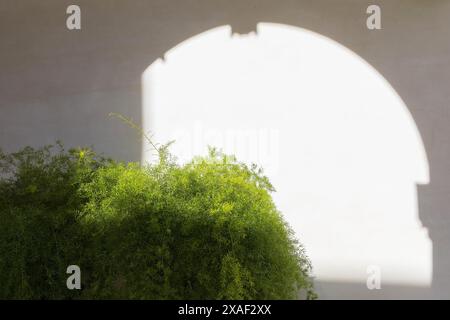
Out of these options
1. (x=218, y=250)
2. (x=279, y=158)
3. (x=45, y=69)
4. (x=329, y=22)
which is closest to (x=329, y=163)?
(x=279, y=158)

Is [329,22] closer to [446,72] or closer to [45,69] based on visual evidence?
[446,72]

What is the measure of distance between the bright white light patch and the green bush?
842 millimetres

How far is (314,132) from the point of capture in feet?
16.5

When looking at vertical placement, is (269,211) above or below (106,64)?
below

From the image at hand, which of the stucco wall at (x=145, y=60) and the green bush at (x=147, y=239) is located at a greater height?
the stucco wall at (x=145, y=60)

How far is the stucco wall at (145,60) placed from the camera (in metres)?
4.87

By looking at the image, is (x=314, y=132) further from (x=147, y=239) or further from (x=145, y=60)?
(x=147, y=239)

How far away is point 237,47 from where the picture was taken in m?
5.15

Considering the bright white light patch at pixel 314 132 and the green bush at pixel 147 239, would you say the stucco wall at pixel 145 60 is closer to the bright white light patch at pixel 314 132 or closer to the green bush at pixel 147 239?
the bright white light patch at pixel 314 132

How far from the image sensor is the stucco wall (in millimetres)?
4871

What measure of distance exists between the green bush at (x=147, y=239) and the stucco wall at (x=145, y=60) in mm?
1120

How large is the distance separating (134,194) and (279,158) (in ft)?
4.96

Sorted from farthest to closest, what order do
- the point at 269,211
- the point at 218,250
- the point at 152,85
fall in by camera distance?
the point at 152,85 < the point at 269,211 < the point at 218,250

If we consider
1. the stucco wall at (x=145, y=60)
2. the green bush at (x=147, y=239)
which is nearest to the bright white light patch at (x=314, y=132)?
the stucco wall at (x=145, y=60)
